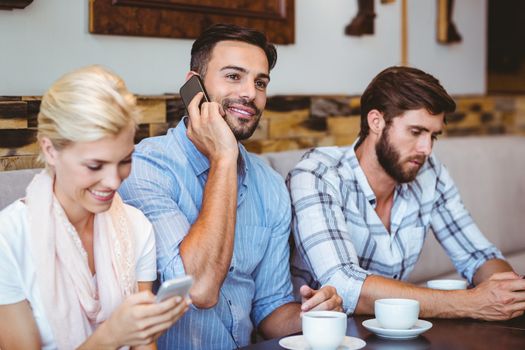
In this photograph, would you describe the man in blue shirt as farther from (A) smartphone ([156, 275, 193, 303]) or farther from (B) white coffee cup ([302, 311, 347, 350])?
(A) smartphone ([156, 275, 193, 303])

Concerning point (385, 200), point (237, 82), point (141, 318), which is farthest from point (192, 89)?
point (141, 318)

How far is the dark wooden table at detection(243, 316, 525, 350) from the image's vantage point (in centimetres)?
160

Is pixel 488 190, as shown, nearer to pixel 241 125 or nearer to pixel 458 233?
pixel 458 233

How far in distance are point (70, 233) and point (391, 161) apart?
3.84 ft

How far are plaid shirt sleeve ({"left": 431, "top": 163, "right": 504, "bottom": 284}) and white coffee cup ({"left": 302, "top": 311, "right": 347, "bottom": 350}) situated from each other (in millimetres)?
1190

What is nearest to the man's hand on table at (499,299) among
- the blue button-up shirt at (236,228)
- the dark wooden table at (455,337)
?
the dark wooden table at (455,337)

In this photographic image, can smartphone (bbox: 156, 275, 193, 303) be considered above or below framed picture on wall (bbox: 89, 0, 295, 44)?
below

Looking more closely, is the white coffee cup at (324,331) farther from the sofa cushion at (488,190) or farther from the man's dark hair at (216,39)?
the sofa cushion at (488,190)

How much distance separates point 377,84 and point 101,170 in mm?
1287

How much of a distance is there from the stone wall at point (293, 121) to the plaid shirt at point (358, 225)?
50cm

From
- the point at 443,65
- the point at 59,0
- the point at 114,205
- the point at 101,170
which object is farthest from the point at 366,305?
the point at 443,65

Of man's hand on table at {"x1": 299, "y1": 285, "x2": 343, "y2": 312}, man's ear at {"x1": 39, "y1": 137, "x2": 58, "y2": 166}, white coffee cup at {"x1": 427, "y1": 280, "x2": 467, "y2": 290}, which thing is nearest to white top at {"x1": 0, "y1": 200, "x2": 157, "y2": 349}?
man's ear at {"x1": 39, "y1": 137, "x2": 58, "y2": 166}

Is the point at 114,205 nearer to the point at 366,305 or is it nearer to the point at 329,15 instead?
the point at 366,305

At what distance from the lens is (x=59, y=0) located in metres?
2.39
